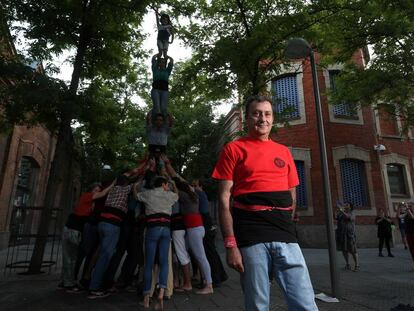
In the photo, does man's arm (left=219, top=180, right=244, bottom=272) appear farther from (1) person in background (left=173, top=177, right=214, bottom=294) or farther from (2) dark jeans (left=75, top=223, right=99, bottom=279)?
(2) dark jeans (left=75, top=223, right=99, bottom=279)

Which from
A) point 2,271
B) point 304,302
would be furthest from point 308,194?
point 304,302

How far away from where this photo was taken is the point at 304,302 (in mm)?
2531

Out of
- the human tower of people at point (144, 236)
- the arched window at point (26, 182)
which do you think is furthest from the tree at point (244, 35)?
the arched window at point (26, 182)

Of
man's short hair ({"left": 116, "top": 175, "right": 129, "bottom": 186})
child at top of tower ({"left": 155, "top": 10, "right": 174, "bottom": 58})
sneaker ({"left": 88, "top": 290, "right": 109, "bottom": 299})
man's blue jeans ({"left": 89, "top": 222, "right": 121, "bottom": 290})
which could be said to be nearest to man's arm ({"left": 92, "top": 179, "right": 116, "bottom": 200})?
man's short hair ({"left": 116, "top": 175, "right": 129, "bottom": 186})

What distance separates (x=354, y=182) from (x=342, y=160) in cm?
134

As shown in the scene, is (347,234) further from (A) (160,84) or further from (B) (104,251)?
(B) (104,251)

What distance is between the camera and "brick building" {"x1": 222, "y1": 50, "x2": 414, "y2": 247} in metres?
17.7

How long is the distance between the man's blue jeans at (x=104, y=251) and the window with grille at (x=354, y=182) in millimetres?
14809

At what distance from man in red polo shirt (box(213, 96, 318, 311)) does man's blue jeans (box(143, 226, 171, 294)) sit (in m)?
3.25

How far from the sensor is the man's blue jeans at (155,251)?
223 inches

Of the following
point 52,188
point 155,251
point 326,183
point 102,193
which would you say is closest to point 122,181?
point 102,193

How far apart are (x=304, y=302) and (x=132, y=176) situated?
5516mm

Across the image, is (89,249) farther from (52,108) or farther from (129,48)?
(129,48)

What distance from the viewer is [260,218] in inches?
106
